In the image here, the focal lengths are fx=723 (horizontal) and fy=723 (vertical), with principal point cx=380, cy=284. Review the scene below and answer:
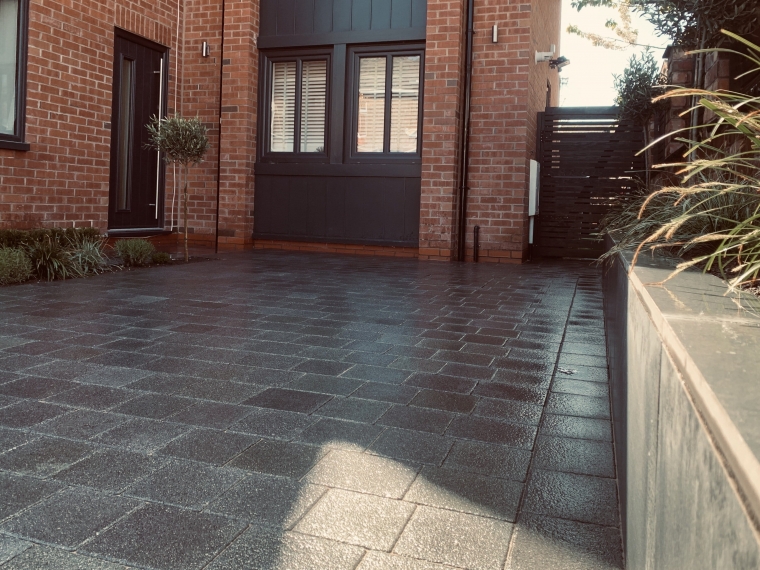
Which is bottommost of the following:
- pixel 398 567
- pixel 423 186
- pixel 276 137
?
pixel 398 567

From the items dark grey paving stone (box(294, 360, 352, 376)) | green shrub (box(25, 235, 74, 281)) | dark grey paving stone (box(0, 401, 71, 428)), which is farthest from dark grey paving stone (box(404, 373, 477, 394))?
green shrub (box(25, 235, 74, 281))

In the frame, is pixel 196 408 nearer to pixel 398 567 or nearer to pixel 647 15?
pixel 398 567

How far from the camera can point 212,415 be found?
8.89ft

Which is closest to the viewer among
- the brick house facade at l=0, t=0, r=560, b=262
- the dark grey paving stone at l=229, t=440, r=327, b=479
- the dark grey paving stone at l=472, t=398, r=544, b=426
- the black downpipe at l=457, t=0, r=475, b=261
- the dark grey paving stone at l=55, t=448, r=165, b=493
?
the dark grey paving stone at l=55, t=448, r=165, b=493

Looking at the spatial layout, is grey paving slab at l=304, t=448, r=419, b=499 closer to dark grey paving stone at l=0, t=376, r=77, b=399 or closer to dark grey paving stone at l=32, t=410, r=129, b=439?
dark grey paving stone at l=32, t=410, r=129, b=439

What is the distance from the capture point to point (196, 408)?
2797 mm

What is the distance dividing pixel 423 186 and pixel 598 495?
7.84 m

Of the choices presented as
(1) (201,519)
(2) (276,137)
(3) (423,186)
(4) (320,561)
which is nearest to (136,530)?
(1) (201,519)

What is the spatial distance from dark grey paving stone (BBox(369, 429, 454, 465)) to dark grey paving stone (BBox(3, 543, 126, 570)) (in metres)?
0.98

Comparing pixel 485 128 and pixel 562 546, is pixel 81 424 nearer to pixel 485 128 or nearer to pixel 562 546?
pixel 562 546

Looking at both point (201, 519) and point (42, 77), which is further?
point (42, 77)

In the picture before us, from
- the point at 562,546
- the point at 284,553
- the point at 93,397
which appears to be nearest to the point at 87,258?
the point at 93,397

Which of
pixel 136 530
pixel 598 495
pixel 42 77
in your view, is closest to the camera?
pixel 136 530

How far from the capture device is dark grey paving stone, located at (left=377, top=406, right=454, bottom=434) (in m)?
2.65
